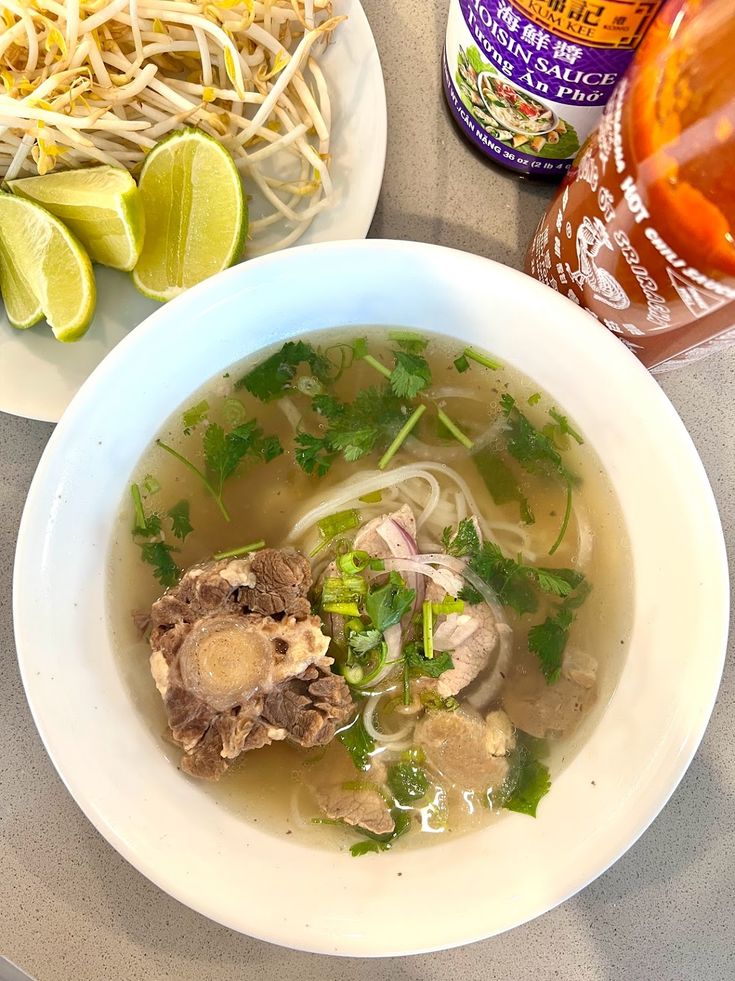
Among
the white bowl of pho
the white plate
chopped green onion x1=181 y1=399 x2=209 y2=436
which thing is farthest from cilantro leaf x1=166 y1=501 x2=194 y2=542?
the white plate

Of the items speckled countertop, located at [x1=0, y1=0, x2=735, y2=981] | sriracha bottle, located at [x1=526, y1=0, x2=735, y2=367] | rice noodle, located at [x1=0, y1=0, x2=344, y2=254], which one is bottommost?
speckled countertop, located at [x1=0, y1=0, x2=735, y2=981]

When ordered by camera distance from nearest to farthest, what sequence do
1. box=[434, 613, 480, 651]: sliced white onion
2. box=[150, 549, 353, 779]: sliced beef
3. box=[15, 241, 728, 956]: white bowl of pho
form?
box=[15, 241, 728, 956]: white bowl of pho < box=[150, 549, 353, 779]: sliced beef < box=[434, 613, 480, 651]: sliced white onion

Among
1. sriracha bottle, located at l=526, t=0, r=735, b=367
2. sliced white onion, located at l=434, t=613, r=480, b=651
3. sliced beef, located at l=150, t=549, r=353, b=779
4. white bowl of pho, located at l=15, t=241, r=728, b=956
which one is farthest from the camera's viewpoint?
sliced white onion, located at l=434, t=613, r=480, b=651

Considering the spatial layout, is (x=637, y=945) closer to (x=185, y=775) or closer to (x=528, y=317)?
(x=185, y=775)

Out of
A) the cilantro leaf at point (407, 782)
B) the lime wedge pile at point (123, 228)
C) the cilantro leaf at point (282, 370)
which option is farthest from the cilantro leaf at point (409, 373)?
the cilantro leaf at point (407, 782)

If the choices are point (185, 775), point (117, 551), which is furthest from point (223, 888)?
point (117, 551)

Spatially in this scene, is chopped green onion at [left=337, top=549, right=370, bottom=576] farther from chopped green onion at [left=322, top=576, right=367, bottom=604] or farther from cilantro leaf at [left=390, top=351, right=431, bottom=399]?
cilantro leaf at [left=390, top=351, right=431, bottom=399]
